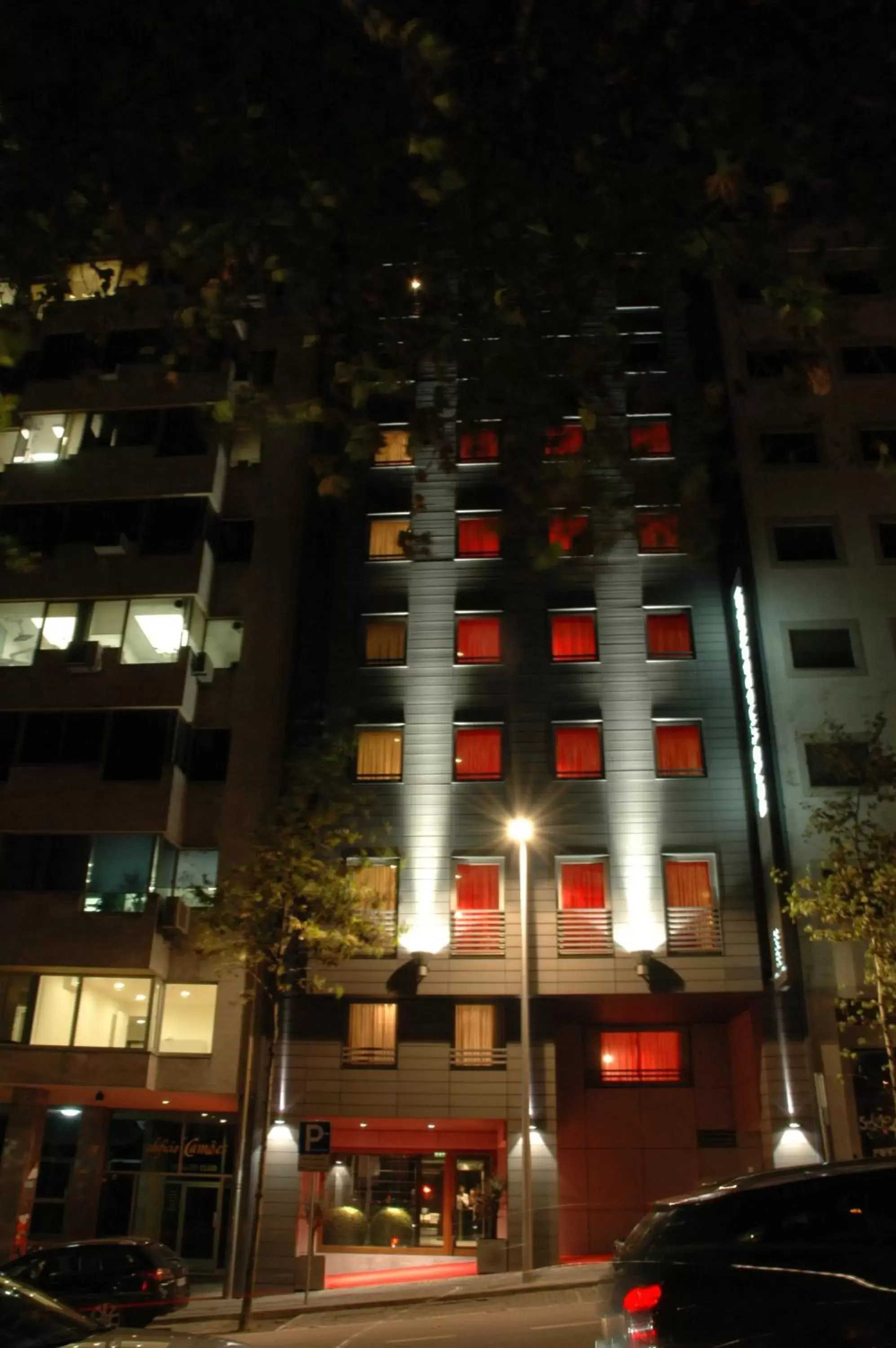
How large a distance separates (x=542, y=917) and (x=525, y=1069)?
488cm

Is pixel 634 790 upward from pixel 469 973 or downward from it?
upward

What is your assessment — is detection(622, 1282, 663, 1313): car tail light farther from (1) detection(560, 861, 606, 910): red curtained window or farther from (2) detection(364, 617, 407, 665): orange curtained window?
(2) detection(364, 617, 407, 665): orange curtained window

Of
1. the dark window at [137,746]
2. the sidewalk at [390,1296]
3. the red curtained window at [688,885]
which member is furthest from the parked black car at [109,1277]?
the red curtained window at [688,885]

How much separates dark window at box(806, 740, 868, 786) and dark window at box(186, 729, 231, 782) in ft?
48.0

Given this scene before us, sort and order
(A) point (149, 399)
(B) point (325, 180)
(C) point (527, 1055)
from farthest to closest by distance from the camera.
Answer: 1. (A) point (149, 399)
2. (C) point (527, 1055)
3. (B) point (325, 180)

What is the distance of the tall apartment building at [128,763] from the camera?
985 inches

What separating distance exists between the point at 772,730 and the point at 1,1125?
71.9 feet

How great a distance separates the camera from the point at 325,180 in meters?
9.04

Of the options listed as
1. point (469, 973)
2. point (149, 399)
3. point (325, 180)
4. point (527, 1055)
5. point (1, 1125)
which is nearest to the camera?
point (325, 180)

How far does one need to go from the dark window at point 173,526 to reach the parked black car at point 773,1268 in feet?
80.6

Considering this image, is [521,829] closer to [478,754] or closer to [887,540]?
[478,754]

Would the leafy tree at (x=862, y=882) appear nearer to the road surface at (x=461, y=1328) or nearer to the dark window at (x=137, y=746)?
the road surface at (x=461, y=1328)

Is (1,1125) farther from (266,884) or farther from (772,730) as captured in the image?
(772,730)

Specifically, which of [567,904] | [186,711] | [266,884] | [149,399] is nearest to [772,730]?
[567,904]
